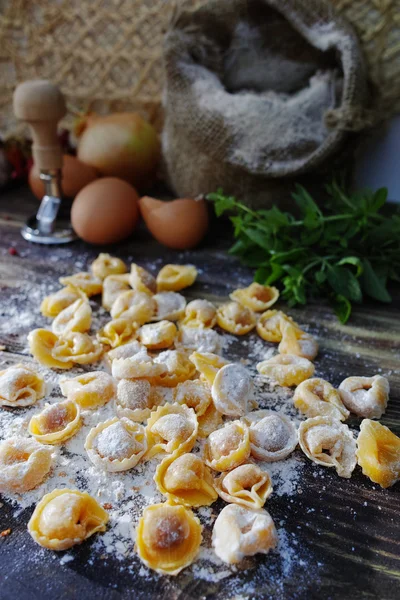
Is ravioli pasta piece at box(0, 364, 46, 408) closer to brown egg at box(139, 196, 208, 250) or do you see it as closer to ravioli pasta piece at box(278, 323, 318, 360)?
ravioli pasta piece at box(278, 323, 318, 360)

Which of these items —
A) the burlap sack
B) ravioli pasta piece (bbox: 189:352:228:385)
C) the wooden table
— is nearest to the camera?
the wooden table

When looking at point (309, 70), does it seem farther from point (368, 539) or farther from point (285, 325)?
point (368, 539)

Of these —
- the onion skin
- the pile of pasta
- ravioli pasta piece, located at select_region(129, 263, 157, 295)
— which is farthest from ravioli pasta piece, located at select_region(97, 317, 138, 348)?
the onion skin

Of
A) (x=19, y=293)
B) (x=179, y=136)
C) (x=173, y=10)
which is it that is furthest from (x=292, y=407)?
(x=173, y=10)

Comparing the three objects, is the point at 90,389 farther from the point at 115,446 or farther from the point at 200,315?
the point at 200,315

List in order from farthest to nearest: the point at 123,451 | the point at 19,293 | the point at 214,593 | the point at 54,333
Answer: the point at 19,293, the point at 54,333, the point at 123,451, the point at 214,593

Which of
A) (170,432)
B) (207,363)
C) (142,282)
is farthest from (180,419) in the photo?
(142,282)

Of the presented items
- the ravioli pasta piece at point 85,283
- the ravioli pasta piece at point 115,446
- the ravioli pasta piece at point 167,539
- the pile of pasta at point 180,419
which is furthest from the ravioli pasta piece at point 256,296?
the ravioli pasta piece at point 167,539
